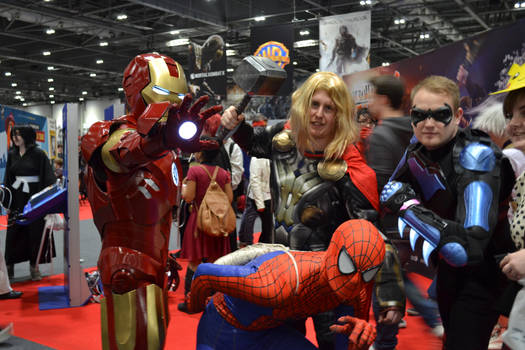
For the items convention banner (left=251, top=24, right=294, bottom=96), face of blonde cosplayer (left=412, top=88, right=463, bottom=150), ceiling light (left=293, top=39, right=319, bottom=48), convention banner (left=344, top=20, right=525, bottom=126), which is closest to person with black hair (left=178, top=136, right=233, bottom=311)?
Answer: convention banner (left=344, top=20, right=525, bottom=126)

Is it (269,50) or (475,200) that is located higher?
(269,50)

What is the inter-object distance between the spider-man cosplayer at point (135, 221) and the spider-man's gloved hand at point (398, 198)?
0.88m

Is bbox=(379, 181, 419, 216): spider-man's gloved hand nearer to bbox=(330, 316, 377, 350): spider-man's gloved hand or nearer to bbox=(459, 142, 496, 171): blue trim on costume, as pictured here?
bbox=(459, 142, 496, 171): blue trim on costume

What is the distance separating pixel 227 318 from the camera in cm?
152

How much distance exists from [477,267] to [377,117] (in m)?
1.99

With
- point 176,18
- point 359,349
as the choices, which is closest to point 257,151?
point 359,349

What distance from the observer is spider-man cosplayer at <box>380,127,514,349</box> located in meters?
1.50

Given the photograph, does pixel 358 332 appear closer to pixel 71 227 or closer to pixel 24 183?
pixel 71 227

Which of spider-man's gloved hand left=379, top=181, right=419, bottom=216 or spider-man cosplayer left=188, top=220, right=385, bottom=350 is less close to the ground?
spider-man's gloved hand left=379, top=181, right=419, bottom=216

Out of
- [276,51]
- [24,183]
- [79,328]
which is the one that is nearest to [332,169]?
[79,328]

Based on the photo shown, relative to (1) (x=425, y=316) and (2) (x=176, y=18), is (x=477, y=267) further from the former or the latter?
(2) (x=176, y=18)

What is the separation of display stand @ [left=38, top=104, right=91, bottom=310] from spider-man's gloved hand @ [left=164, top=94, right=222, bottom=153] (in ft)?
10.0

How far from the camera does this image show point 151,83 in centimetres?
188

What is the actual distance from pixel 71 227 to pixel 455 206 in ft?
11.6
